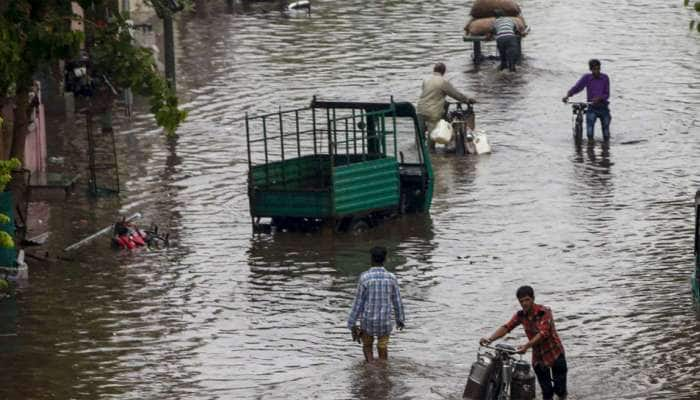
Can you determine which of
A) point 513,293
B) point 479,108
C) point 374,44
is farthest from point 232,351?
point 374,44

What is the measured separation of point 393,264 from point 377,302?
18.0 feet

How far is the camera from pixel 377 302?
1770cm

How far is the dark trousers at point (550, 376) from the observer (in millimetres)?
16469

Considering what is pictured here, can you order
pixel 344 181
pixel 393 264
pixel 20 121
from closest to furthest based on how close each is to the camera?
pixel 393 264, pixel 20 121, pixel 344 181

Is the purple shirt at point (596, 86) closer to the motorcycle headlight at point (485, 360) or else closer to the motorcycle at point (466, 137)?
the motorcycle at point (466, 137)

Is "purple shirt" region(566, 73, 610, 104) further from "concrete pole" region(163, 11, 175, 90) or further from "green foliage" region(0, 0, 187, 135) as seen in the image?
"green foliage" region(0, 0, 187, 135)

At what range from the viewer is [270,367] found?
60.8 ft

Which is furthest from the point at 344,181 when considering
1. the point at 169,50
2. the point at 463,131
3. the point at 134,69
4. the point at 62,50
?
the point at 169,50

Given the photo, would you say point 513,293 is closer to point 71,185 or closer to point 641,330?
point 641,330

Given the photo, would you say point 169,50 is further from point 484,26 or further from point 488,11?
point 488,11

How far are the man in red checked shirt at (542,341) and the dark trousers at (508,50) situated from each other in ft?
74.3

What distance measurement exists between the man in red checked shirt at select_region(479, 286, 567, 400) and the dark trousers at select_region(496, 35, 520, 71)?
22641 mm

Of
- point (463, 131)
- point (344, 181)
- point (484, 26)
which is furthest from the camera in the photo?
point (484, 26)

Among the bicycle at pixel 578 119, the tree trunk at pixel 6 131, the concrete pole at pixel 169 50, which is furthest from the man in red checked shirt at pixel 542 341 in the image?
the concrete pole at pixel 169 50
